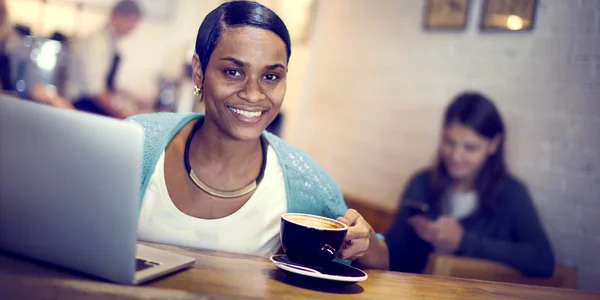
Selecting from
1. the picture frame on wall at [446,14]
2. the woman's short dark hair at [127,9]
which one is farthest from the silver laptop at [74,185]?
the woman's short dark hair at [127,9]

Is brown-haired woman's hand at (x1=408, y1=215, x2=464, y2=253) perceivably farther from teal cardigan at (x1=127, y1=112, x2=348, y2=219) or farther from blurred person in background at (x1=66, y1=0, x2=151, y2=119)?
blurred person in background at (x1=66, y1=0, x2=151, y2=119)

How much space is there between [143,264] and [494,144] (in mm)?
1572

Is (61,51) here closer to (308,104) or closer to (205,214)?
(308,104)

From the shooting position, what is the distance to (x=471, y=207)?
2004mm

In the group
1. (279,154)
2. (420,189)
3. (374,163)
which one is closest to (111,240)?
(279,154)

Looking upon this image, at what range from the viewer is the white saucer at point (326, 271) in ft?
2.43

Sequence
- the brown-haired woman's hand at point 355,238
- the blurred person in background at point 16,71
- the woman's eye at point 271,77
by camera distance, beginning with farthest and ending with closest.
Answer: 1. the blurred person in background at point 16,71
2. the woman's eye at point 271,77
3. the brown-haired woman's hand at point 355,238

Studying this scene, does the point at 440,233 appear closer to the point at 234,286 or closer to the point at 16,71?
the point at 234,286

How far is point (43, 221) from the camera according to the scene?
68 cm

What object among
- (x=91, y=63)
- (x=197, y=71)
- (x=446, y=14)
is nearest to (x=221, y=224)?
(x=197, y=71)

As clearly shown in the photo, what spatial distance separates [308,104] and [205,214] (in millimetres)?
1761

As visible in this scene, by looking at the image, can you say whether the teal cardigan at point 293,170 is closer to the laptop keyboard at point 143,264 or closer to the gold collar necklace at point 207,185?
the gold collar necklace at point 207,185

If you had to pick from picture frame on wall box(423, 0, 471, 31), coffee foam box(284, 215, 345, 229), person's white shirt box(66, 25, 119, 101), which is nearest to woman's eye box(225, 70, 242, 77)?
coffee foam box(284, 215, 345, 229)

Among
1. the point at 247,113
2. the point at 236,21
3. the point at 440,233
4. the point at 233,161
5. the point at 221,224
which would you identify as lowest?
the point at 440,233
